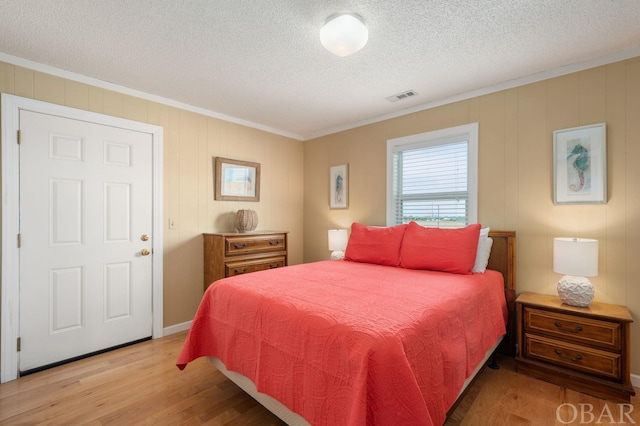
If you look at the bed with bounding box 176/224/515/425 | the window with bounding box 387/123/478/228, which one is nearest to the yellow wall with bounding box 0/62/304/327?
the bed with bounding box 176/224/515/425

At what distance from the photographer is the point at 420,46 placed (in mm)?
2121

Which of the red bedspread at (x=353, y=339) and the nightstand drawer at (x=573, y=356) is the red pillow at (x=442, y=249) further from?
→ the nightstand drawer at (x=573, y=356)

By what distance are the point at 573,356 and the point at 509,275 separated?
0.70 metres

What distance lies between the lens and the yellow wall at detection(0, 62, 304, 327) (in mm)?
2582

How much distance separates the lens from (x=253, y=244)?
3350 mm

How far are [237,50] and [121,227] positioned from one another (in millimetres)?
1980

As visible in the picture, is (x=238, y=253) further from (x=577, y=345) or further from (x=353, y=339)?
(x=577, y=345)

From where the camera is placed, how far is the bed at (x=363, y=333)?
117cm

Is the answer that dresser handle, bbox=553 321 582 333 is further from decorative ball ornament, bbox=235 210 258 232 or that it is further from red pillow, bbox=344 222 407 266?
decorative ball ornament, bbox=235 210 258 232

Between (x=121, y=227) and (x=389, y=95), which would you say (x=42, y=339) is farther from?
(x=389, y=95)

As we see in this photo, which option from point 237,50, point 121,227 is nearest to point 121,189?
point 121,227

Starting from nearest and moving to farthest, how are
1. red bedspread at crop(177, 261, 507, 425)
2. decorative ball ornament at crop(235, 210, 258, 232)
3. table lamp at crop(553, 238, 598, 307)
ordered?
red bedspread at crop(177, 261, 507, 425) < table lamp at crop(553, 238, 598, 307) < decorative ball ornament at crop(235, 210, 258, 232)

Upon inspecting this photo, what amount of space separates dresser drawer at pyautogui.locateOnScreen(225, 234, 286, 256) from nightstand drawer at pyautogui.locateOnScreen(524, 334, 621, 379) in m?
2.60

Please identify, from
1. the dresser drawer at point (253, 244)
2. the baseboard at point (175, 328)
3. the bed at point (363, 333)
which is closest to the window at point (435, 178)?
the bed at point (363, 333)
